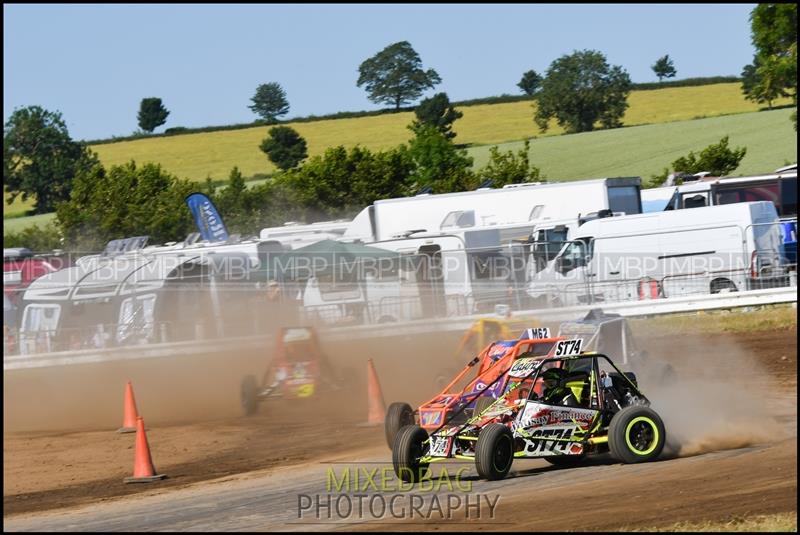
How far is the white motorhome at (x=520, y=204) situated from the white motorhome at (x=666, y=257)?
2.48 metres

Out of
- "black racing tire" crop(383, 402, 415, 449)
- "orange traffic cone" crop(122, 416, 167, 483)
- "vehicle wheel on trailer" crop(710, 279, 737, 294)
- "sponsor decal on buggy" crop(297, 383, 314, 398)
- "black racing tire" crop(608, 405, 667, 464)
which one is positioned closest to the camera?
"black racing tire" crop(608, 405, 667, 464)

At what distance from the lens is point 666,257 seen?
2248 cm

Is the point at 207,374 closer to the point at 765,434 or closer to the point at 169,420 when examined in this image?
the point at 169,420

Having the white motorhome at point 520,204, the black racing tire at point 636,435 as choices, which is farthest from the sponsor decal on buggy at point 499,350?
the white motorhome at point 520,204

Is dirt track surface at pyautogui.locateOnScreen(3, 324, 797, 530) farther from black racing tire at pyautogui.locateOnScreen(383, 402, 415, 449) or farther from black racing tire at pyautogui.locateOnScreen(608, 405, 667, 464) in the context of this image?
black racing tire at pyautogui.locateOnScreen(383, 402, 415, 449)

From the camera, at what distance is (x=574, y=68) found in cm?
7575

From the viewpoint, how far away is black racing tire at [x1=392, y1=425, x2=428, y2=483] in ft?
31.4

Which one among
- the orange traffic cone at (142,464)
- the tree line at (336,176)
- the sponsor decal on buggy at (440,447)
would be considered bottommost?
the orange traffic cone at (142,464)

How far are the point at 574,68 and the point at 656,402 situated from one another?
216 feet

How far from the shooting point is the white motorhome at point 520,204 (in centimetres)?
2642

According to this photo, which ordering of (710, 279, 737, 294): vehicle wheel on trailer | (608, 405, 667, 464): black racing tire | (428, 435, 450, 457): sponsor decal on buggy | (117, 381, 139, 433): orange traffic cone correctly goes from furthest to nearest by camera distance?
1. (710, 279, 737, 294): vehicle wheel on trailer
2. (117, 381, 139, 433): orange traffic cone
3. (608, 405, 667, 464): black racing tire
4. (428, 435, 450, 457): sponsor decal on buggy

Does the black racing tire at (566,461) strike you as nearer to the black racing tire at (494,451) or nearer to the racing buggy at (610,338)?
the black racing tire at (494,451)

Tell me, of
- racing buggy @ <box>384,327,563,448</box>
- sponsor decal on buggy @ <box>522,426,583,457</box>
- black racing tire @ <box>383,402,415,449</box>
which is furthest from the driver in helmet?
black racing tire @ <box>383,402,415,449</box>

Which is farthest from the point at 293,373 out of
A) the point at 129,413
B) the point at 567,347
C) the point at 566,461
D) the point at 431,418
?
the point at 567,347
